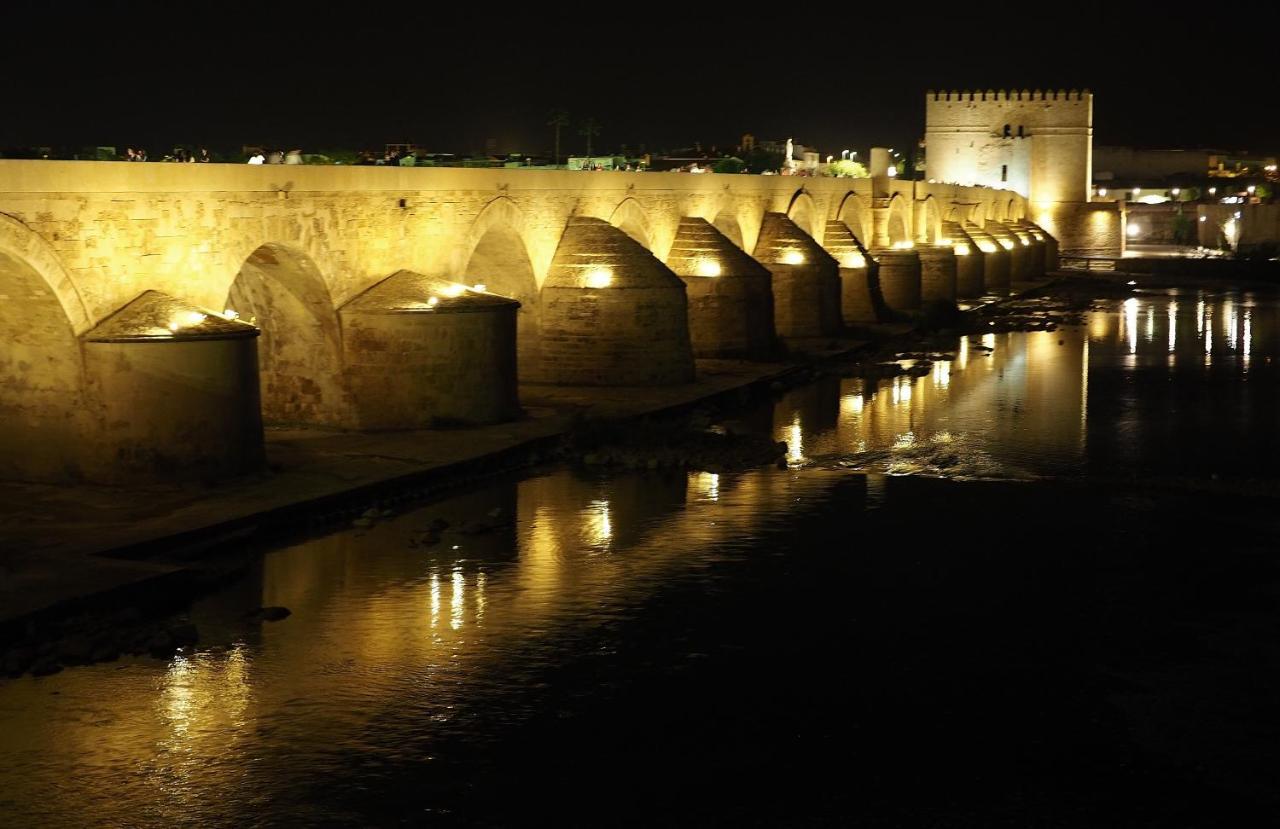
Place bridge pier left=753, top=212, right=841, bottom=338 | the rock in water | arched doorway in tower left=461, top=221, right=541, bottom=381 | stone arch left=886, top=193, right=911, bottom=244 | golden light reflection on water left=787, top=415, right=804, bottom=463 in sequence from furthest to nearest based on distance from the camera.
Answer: stone arch left=886, top=193, right=911, bottom=244, bridge pier left=753, top=212, right=841, bottom=338, arched doorway in tower left=461, top=221, right=541, bottom=381, golden light reflection on water left=787, top=415, right=804, bottom=463, the rock in water

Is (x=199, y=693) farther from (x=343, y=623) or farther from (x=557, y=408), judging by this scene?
(x=557, y=408)

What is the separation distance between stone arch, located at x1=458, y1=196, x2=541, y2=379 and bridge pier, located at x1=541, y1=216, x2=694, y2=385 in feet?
0.56

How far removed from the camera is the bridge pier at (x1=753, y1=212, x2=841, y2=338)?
24.2 meters

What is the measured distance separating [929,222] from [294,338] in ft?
82.6

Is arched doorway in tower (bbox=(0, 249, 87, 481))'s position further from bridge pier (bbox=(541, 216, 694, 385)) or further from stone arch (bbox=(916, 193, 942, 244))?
stone arch (bbox=(916, 193, 942, 244))

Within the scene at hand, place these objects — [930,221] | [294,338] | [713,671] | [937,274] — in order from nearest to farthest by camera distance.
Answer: [713,671] → [294,338] → [937,274] → [930,221]

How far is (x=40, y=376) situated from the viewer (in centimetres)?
1123

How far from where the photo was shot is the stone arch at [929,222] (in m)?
36.8

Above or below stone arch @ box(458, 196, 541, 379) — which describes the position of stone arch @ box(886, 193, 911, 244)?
above

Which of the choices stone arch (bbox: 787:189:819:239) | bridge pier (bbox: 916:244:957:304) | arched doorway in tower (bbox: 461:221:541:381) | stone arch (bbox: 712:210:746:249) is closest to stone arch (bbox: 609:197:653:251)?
arched doorway in tower (bbox: 461:221:541:381)

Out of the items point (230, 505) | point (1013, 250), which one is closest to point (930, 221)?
point (1013, 250)

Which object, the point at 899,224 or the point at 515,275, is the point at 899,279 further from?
the point at 515,275

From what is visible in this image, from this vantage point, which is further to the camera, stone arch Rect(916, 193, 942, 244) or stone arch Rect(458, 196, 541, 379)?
stone arch Rect(916, 193, 942, 244)

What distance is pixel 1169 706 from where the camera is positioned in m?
7.70
